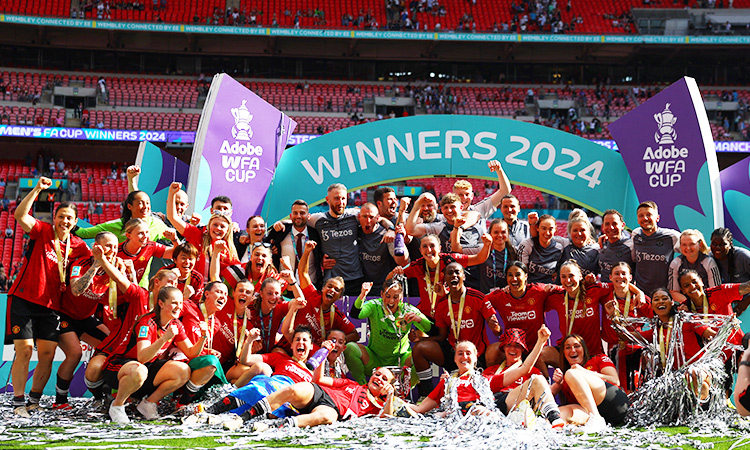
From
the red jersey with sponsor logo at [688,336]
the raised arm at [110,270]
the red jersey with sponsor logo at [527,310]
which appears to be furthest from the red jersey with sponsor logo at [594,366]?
the raised arm at [110,270]

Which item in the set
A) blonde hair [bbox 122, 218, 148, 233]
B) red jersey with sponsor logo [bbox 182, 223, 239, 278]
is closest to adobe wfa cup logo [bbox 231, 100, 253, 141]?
red jersey with sponsor logo [bbox 182, 223, 239, 278]

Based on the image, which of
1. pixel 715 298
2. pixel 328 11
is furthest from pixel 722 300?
pixel 328 11

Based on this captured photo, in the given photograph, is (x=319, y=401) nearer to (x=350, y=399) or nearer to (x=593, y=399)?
(x=350, y=399)

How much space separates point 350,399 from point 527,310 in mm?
1876

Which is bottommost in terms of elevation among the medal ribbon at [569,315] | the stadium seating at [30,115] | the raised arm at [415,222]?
the medal ribbon at [569,315]

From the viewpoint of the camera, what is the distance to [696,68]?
3406 cm

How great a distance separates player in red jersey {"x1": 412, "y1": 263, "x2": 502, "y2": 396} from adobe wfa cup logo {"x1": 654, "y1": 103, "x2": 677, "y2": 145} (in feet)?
13.0

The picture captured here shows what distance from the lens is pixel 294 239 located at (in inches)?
310

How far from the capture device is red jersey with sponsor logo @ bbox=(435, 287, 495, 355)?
6.75 m

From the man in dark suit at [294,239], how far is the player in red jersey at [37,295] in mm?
2172

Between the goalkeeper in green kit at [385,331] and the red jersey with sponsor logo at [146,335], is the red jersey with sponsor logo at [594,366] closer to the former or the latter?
the goalkeeper in green kit at [385,331]

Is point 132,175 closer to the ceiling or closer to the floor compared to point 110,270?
closer to the ceiling

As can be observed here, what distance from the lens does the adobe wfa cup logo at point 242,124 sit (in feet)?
31.2

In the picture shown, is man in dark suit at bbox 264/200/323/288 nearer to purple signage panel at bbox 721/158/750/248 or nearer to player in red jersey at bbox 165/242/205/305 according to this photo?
player in red jersey at bbox 165/242/205/305
